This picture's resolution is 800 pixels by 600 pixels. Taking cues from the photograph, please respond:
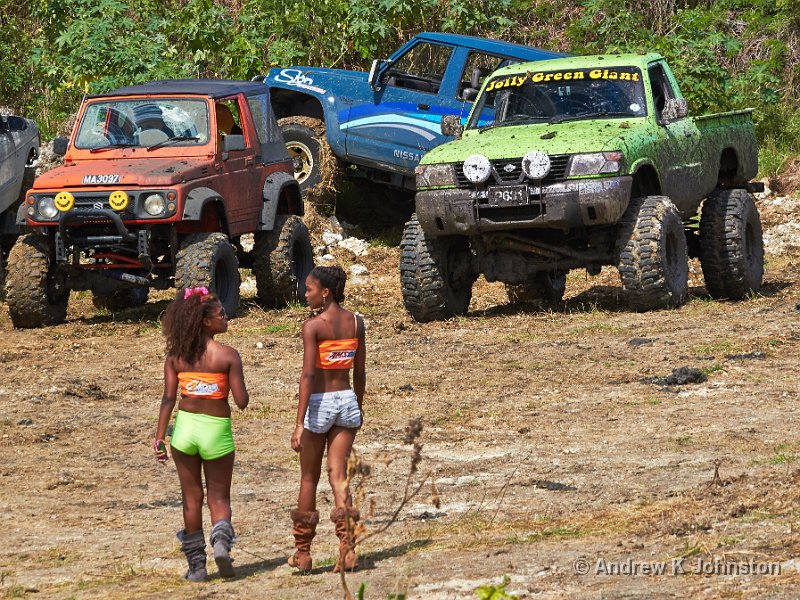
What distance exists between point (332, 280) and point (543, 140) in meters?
5.96

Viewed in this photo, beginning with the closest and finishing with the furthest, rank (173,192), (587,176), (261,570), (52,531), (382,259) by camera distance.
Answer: (261,570), (52,531), (587,176), (173,192), (382,259)

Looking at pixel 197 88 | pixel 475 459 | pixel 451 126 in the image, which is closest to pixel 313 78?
pixel 197 88

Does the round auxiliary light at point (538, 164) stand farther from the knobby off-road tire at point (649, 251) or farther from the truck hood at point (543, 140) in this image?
the knobby off-road tire at point (649, 251)

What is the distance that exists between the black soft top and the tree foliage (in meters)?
4.68

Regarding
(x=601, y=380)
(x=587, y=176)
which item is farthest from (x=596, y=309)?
(x=601, y=380)

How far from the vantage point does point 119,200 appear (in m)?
12.7

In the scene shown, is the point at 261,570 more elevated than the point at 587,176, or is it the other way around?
the point at 587,176

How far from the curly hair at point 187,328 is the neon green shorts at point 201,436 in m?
0.24

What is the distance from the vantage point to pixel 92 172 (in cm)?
1294

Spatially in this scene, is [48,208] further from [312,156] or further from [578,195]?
[312,156]

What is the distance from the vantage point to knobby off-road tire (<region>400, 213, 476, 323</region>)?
12.6 m

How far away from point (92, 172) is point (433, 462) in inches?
231

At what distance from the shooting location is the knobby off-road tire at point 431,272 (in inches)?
497

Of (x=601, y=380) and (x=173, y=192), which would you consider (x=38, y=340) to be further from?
(x=601, y=380)
